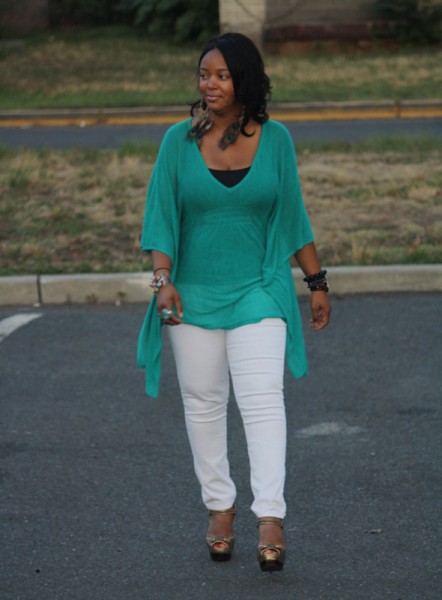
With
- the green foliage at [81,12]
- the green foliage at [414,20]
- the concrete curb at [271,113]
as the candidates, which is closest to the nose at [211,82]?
the concrete curb at [271,113]

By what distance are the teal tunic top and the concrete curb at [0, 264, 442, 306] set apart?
4.29 meters

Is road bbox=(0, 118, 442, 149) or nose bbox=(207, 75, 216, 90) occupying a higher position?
nose bbox=(207, 75, 216, 90)

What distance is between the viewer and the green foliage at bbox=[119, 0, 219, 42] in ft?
85.0

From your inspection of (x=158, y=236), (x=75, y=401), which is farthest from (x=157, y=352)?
(x=75, y=401)

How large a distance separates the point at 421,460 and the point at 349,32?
20134 mm

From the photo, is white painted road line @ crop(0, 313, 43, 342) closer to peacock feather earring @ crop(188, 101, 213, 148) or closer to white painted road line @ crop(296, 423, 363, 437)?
white painted road line @ crop(296, 423, 363, 437)

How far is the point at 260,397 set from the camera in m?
4.18

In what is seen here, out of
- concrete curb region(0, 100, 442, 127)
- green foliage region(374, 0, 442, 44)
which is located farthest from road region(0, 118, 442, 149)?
green foliage region(374, 0, 442, 44)

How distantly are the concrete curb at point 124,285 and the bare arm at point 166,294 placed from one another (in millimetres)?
4352

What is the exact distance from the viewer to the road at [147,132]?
50.8 feet

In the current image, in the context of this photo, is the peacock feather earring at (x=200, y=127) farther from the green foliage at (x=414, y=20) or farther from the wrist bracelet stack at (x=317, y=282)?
the green foliage at (x=414, y=20)

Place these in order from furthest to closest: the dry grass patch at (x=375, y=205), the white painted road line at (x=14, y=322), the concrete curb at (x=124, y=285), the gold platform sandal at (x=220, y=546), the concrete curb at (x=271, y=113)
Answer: the concrete curb at (x=271, y=113) → the dry grass patch at (x=375, y=205) → the concrete curb at (x=124, y=285) → the white painted road line at (x=14, y=322) → the gold platform sandal at (x=220, y=546)

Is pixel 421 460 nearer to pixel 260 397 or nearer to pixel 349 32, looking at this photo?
pixel 260 397

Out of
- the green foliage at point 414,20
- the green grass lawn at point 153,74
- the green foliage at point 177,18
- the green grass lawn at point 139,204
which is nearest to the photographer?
the green grass lawn at point 139,204
